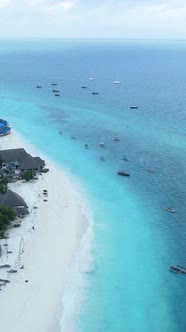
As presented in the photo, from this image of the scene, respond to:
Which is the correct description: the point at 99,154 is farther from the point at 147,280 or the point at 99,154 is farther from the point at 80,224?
the point at 147,280

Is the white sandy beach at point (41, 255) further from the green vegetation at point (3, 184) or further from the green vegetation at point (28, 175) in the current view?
the green vegetation at point (3, 184)

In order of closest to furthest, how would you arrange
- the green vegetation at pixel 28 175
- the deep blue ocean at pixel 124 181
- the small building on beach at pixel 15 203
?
the deep blue ocean at pixel 124 181 → the small building on beach at pixel 15 203 → the green vegetation at pixel 28 175

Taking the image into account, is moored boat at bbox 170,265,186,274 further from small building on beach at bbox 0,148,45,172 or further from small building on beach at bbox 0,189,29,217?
small building on beach at bbox 0,148,45,172

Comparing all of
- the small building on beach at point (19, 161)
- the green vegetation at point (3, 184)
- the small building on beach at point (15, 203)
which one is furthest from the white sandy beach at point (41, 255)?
the small building on beach at point (19, 161)

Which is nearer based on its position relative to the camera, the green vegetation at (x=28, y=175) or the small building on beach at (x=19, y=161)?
the green vegetation at (x=28, y=175)

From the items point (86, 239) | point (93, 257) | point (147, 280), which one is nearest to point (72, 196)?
point (86, 239)
